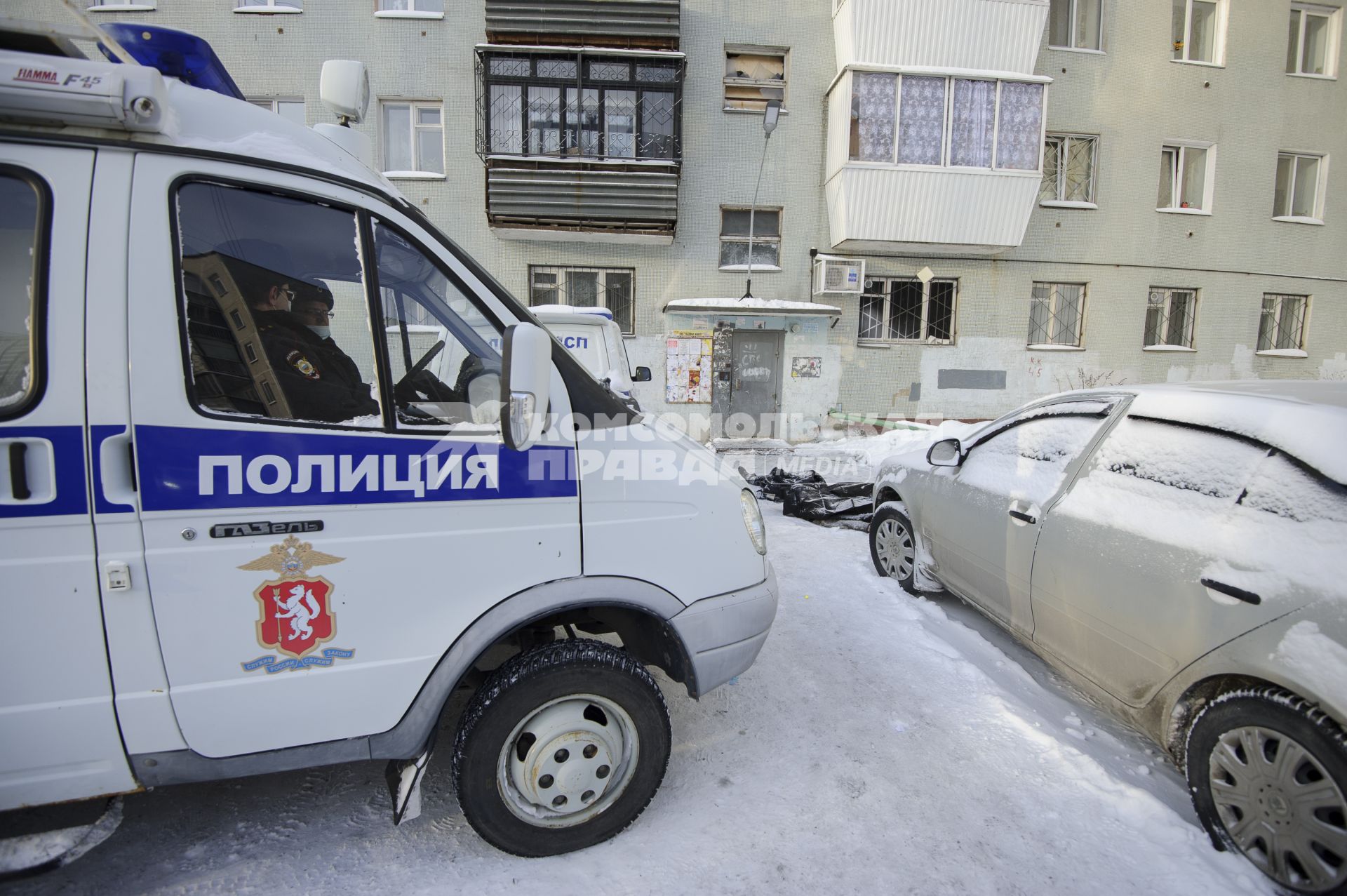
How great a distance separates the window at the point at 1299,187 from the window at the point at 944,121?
7.53m

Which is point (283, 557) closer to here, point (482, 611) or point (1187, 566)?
point (482, 611)

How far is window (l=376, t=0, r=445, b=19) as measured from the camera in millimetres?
12047

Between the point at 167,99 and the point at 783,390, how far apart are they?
1239cm

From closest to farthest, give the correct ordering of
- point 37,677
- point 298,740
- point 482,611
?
1. point 37,677
2. point 298,740
3. point 482,611

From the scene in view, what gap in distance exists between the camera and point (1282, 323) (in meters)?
14.6

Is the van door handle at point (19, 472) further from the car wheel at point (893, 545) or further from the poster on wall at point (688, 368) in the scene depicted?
the poster on wall at point (688, 368)

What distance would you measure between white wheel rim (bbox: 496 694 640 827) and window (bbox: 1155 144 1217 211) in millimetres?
17615

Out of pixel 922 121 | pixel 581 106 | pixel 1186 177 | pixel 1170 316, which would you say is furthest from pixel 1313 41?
pixel 581 106

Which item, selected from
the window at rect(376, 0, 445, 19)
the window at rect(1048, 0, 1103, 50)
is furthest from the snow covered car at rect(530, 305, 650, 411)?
the window at rect(1048, 0, 1103, 50)

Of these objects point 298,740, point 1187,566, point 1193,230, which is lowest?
point 298,740

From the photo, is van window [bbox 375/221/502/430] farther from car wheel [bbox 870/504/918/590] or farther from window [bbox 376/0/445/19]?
window [bbox 376/0/445/19]

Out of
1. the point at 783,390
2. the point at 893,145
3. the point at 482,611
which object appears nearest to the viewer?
the point at 482,611

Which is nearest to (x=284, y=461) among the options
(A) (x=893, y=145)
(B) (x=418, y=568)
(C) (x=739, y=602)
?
(B) (x=418, y=568)

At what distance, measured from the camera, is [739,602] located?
7.95 ft
